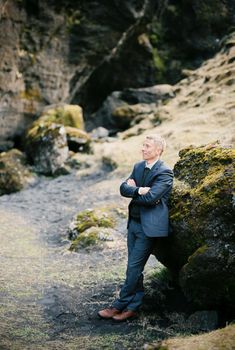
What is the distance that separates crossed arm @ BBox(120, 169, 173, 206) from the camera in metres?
7.14

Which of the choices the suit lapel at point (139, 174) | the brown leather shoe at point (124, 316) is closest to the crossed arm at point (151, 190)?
the suit lapel at point (139, 174)

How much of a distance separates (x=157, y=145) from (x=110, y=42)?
2287 centimetres

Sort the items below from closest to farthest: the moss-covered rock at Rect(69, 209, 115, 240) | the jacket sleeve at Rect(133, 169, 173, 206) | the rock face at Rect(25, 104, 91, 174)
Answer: the jacket sleeve at Rect(133, 169, 173, 206)
the moss-covered rock at Rect(69, 209, 115, 240)
the rock face at Rect(25, 104, 91, 174)

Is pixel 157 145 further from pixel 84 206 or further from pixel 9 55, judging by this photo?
pixel 9 55

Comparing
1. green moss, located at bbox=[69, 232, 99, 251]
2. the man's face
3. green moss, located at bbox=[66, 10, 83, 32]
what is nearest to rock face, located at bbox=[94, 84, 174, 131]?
green moss, located at bbox=[66, 10, 83, 32]

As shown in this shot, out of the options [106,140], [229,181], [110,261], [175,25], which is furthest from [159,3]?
[229,181]

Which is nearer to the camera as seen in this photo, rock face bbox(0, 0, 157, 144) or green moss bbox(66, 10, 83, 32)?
rock face bbox(0, 0, 157, 144)

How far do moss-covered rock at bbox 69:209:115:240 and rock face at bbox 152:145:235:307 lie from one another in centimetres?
534

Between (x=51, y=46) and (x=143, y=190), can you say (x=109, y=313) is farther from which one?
(x=51, y=46)

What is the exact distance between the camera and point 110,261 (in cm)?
1073

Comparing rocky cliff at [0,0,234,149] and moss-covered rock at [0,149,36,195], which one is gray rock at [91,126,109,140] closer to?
rocky cliff at [0,0,234,149]

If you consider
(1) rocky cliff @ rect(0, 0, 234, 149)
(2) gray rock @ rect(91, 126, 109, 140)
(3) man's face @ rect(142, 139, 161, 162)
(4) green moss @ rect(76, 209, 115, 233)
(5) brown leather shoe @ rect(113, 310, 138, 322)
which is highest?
(1) rocky cliff @ rect(0, 0, 234, 149)

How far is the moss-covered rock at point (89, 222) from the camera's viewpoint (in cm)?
1286

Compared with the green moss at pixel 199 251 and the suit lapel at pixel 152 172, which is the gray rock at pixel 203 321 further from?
the suit lapel at pixel 152 172
